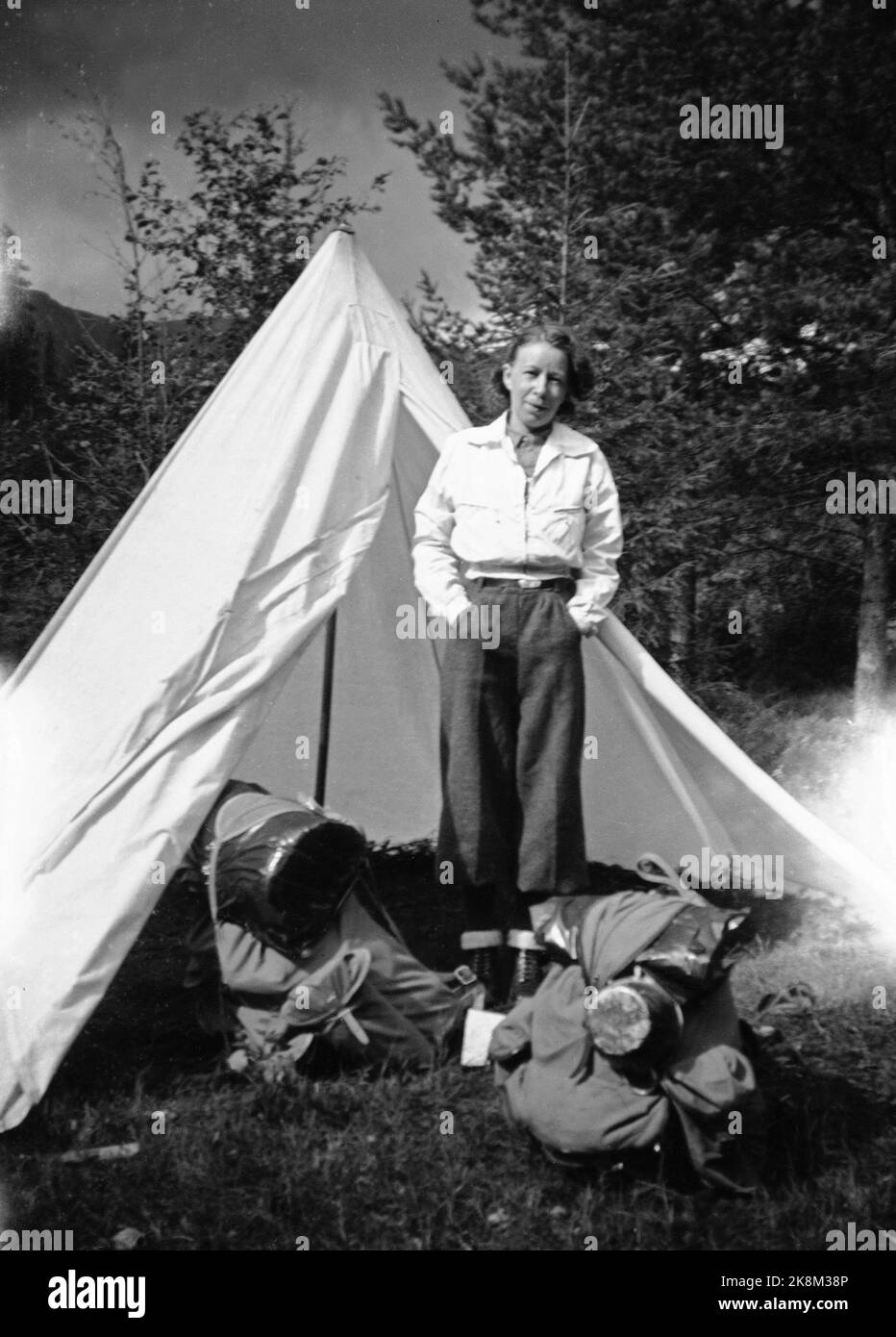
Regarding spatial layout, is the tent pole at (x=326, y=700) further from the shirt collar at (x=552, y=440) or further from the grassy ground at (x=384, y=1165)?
the grassy ground at (x=384, y=1165)

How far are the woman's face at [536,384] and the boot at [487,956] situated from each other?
1.52 m

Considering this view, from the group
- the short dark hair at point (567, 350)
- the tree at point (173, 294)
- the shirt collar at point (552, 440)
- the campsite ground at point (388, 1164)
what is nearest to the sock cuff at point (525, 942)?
the campsite ground at point (388, 1164)

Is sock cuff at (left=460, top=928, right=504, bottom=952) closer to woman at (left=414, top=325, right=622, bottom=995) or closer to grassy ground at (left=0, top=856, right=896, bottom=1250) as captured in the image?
woman at (left=414, top=325, right=622, bottom=995)

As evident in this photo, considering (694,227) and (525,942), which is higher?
(694,227)

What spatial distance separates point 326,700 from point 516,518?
Result: 1628 mm

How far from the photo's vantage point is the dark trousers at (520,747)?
3.40 m

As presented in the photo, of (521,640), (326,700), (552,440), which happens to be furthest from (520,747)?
(326,700)

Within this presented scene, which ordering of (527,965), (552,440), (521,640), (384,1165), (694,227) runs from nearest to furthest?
(384,1165) → (527,965) → (521,640) → (552,440) → (694,227)

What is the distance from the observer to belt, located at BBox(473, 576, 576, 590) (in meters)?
3.45

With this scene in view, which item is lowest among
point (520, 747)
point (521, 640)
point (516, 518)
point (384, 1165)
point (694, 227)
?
point (384, 1165)

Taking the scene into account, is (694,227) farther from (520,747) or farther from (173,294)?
(520,747)

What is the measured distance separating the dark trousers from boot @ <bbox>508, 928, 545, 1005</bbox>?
157mm

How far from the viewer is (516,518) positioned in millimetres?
3438

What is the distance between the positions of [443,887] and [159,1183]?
2.34m
